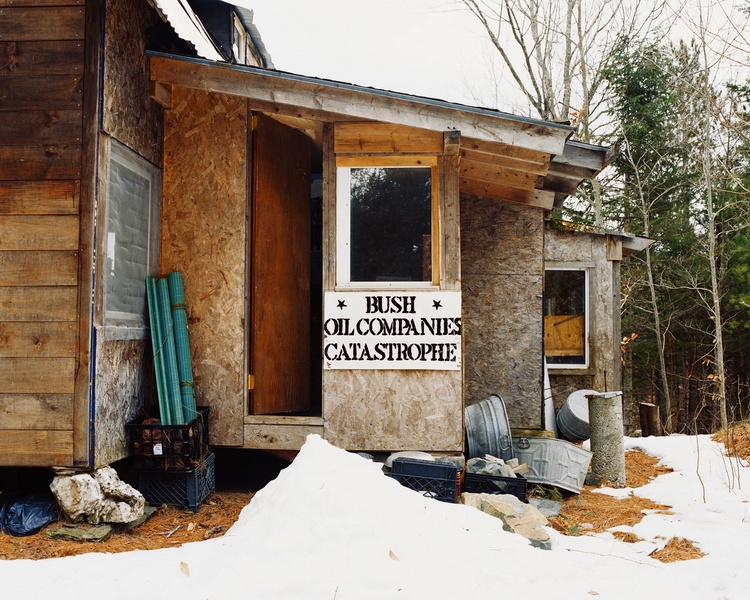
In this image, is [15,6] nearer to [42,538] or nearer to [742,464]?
[42,538]

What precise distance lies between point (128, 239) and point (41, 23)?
1.71 metres

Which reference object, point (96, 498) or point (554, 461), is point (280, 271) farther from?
point (554, 461)

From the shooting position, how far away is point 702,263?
59.7 ft

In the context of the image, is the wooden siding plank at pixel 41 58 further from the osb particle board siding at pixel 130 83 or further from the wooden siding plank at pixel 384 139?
the wooden siding plank at pixel 384 139

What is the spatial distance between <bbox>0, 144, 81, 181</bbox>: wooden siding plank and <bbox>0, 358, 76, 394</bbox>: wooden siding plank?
4.43 ft

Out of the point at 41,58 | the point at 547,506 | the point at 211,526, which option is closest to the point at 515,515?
the point at 547,506

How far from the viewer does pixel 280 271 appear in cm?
671

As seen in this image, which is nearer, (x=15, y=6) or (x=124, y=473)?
(x=15, y=6)

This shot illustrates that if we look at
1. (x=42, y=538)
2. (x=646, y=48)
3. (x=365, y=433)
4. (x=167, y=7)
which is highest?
(x=646, y=48)

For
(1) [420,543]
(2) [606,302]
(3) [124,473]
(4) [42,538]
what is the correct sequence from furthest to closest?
(2) [606,302] → (3) [124,473] → (4) [42,538] → (1) [420,543]

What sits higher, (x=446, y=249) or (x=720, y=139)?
(x=720, y=139)

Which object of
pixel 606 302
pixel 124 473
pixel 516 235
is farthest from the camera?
pixel 606 302

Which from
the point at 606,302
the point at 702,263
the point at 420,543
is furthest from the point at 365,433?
the point at 702,263

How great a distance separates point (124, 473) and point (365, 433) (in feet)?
6.59
